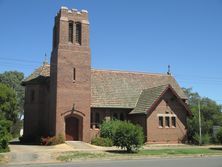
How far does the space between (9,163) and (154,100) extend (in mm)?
20498

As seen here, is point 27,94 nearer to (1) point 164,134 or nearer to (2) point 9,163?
(1) point 164,134

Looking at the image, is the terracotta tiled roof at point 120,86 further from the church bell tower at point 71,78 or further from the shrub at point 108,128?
the church bell tower at point 71,78

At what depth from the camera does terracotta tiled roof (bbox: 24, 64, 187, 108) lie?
39062 mm

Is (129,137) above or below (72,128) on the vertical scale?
below

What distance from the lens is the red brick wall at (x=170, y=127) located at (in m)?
37.5

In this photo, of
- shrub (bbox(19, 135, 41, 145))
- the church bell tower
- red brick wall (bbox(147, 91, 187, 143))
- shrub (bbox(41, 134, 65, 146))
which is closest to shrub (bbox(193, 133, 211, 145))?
red brick wall (bbox(147, 91, 187, 143))

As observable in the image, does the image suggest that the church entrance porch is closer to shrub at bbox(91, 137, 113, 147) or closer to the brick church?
the brick church

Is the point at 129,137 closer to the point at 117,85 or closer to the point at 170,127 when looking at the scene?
the point at 170,127

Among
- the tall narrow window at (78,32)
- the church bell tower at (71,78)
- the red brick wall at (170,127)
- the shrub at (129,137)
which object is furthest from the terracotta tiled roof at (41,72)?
the shrub at (129,137)

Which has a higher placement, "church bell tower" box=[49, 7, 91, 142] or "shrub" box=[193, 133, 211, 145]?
"church bell tower" box=[49, 7, 91, 142]

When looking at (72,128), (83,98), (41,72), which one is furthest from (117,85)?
(41,72)

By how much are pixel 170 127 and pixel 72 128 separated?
11524mm

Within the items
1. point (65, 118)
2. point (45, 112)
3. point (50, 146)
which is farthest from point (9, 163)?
point (45, 112)

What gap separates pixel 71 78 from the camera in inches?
1412
